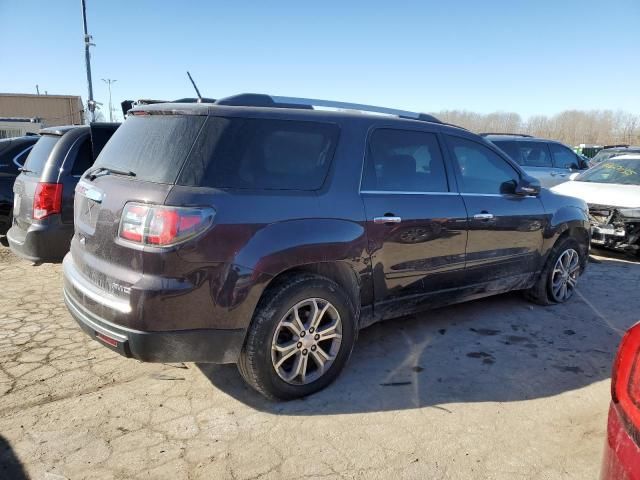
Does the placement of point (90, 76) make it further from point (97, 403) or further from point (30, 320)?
point (97, 403)

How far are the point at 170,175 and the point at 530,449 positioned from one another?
2544mm

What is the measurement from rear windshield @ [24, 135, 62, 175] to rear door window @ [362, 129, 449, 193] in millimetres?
3457

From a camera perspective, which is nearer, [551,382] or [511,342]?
[551,382]

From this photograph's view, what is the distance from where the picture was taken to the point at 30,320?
4.36 m

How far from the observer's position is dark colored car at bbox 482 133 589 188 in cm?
1045

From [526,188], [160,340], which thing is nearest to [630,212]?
[526,188]

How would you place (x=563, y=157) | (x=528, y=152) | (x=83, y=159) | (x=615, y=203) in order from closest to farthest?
1. (x=83, y=159)
2. (x=615, y=203)
3. (x=528, y=152)
4. (x=563, y=157)

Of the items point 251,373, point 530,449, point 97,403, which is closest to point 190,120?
point 251,373

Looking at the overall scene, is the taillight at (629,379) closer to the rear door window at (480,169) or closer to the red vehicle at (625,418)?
the red vehicle at (625,418)

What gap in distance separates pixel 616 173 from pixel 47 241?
28.2 ft

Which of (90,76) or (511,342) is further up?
(90,76)

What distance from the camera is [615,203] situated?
7.18 m

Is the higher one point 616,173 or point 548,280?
point 616,173

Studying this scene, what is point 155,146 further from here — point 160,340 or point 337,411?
point 337,411
